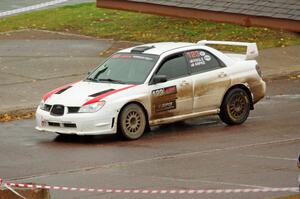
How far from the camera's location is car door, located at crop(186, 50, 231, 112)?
57.7ft

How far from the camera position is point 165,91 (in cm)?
1711

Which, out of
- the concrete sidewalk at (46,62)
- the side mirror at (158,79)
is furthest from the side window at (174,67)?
the concrete sidewalk at (46,62)

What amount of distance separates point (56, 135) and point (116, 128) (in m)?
1.56

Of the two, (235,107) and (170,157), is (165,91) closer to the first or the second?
(235,107)

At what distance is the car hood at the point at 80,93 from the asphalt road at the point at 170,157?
722 mm

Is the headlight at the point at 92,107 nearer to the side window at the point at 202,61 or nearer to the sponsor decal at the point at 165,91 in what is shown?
the sponsor decal at the point at 165,91

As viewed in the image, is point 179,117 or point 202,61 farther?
point 202,61

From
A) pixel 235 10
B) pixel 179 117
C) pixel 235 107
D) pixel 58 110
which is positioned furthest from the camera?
pixel 235 10

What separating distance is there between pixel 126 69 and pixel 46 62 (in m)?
9.21

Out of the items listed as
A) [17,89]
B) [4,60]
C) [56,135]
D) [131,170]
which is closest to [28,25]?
[4,60]

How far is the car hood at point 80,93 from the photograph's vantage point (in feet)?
54.1

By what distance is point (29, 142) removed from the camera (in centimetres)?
1684

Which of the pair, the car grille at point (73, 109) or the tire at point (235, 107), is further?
the tire at point (235, 107)

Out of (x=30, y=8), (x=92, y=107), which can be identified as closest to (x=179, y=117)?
(x=92, y=107)
